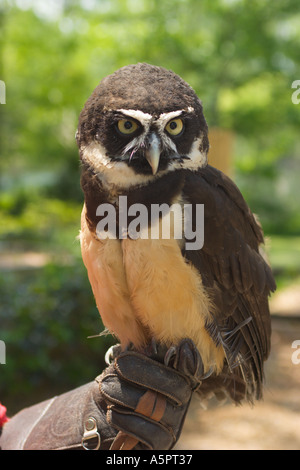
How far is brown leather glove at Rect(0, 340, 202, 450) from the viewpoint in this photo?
2.44 meters

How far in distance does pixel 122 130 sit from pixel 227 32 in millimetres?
12078

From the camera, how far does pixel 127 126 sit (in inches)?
82.4

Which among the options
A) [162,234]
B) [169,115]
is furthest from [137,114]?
[162,234]

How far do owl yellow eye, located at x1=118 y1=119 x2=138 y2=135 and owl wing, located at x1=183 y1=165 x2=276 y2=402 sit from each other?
1.24ft

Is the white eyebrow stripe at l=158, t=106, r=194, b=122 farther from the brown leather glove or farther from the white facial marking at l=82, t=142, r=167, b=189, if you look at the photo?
the brown leather glove

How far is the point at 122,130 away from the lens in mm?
2102

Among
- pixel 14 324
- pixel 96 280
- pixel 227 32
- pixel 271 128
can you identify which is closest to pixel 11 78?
pixel 227 32

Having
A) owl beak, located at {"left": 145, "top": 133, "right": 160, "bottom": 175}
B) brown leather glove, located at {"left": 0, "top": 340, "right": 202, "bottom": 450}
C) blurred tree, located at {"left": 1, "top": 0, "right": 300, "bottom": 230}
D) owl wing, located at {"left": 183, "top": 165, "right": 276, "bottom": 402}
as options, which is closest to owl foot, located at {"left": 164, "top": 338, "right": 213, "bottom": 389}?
brown leather glove, located at {"left": 0, "top": 340, "right": 202, "bottom": 450}

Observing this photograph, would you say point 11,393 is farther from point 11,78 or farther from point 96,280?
point 11,78

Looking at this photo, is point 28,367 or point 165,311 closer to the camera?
point 165,311

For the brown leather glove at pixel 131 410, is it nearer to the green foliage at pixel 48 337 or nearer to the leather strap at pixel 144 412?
the leather strap at pixel 144 412

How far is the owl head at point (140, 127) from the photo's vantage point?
6.71 feet

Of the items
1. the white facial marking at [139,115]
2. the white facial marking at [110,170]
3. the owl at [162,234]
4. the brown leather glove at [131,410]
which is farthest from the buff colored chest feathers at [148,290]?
the white facial marking at [139,115]

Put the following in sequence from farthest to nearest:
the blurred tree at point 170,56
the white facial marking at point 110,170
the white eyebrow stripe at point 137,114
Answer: the blurred tree at point 170,56, the white facial marking at point 110,170, the white eyebrow stripe at point 137,114
